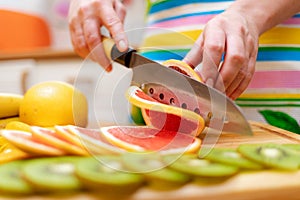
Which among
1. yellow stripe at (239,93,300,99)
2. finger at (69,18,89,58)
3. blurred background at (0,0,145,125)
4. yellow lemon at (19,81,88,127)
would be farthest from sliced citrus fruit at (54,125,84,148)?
blurred background at (0,0,145,125)

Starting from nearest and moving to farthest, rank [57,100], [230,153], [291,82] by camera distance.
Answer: [230,153]
[57,100]
[291,82]

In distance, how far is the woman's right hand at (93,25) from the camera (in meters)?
1.01

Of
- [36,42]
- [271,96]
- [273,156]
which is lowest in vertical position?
[36,42]

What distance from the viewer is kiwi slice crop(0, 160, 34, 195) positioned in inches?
20.4

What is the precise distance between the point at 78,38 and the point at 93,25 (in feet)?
0.24

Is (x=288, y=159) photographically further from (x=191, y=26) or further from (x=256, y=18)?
(x=191, y=26)

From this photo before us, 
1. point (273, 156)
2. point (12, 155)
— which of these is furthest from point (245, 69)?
point (12, 155)

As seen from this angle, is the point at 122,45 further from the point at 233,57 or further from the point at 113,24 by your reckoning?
the point at 233,57

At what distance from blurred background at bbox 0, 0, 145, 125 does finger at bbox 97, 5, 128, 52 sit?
1.57 feet

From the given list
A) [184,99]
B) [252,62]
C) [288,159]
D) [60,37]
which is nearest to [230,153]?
[288,159]

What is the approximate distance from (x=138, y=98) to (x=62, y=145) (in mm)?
254

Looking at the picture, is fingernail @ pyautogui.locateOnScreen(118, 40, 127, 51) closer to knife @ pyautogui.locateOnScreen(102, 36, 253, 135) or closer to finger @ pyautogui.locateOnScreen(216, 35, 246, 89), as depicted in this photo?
knife @ pyautogui.locateOnScreen(102, 36, 253, 135)

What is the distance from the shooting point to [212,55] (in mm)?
825

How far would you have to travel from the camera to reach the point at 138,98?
2.77 ft
